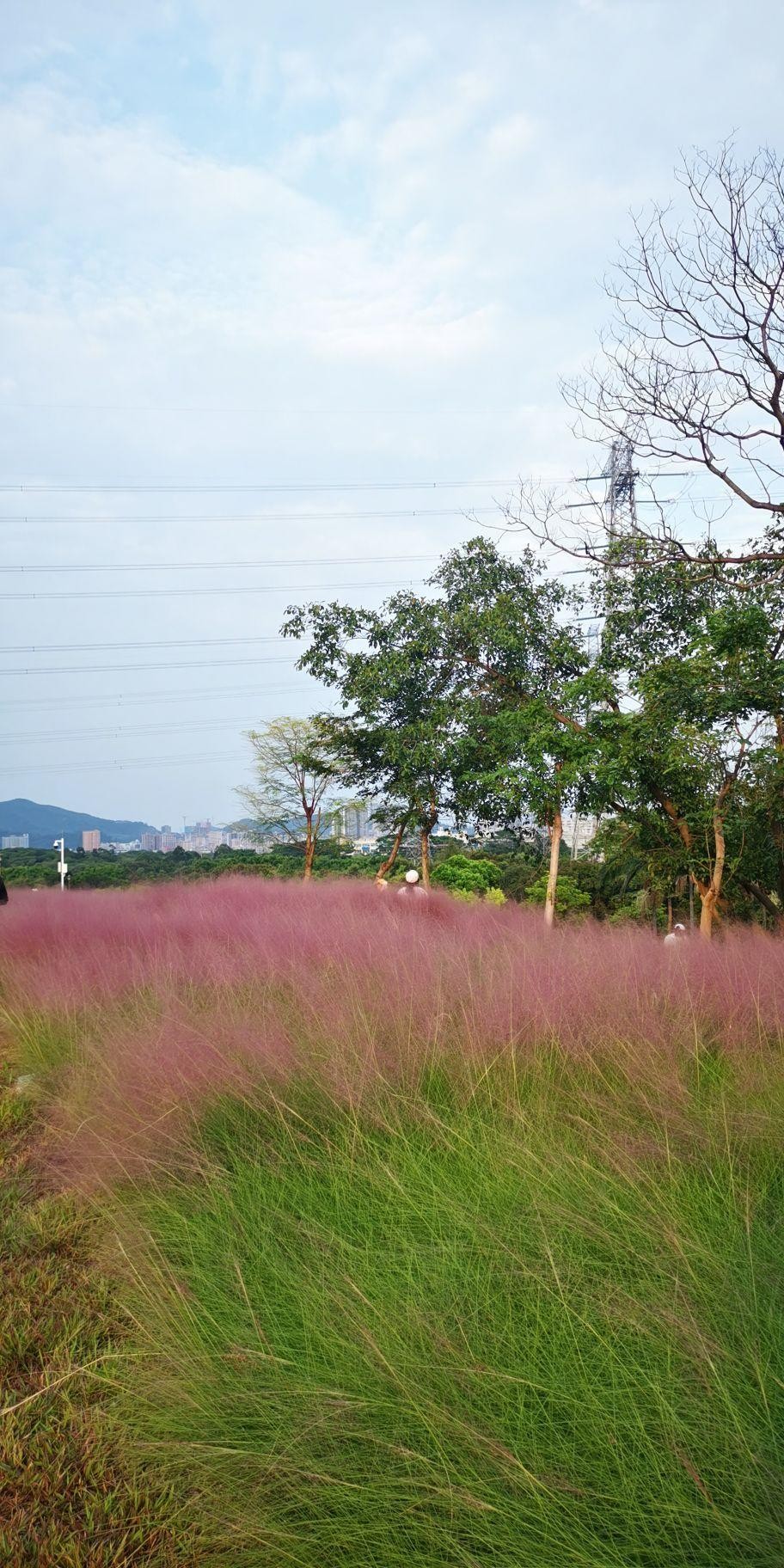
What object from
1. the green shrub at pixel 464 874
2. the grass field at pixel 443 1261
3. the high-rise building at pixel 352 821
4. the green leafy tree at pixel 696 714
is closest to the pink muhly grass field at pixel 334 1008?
the grass field at pixel 443 1261

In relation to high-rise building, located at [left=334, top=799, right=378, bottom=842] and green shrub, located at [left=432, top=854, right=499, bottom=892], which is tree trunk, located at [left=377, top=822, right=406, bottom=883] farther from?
high-rise building, located at [left=334, top=799, right=378, bottom=842]

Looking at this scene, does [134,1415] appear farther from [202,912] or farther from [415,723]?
[415,723]

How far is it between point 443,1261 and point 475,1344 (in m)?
0.33

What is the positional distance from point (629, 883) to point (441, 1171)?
17923 mm

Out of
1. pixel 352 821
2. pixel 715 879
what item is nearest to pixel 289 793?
pixel 352 821

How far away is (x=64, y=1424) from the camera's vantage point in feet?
7.41

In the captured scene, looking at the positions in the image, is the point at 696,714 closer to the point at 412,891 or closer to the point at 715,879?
the point at 715,879

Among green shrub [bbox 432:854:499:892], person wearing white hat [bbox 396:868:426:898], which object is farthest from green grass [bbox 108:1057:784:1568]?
green shrub [bbox 432:854:499:892]

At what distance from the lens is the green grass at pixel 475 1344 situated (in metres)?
1.68

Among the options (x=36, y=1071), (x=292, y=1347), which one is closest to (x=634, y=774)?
(x=36, y=1071)

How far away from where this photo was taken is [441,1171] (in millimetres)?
2818

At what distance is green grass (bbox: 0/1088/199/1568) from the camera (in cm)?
190

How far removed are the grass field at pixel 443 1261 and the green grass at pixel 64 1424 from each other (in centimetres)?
3

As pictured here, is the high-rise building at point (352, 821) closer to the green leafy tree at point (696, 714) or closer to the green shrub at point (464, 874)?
the green shrub at point (464, 874)
